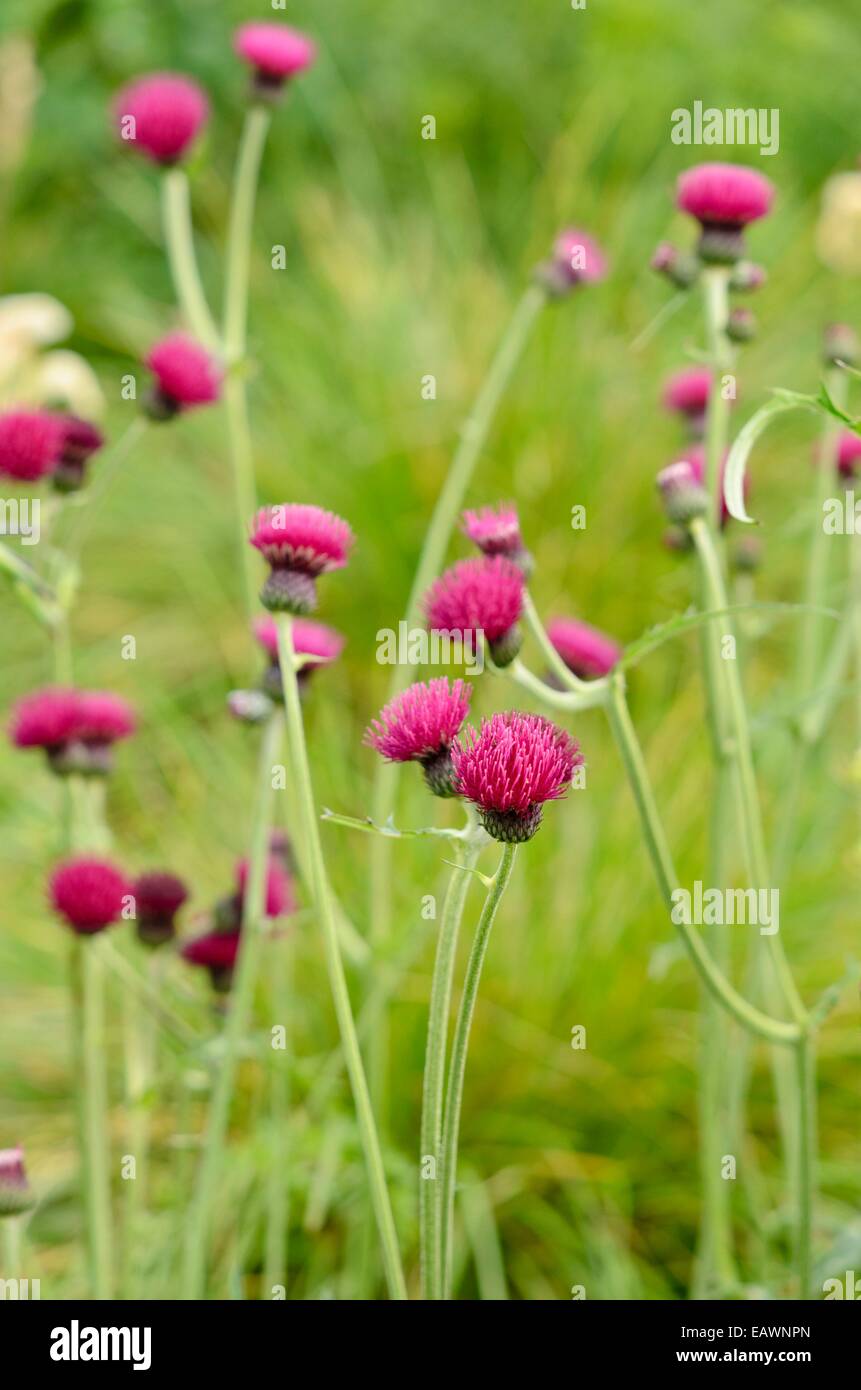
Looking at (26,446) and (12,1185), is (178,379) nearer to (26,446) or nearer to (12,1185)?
(26,446)

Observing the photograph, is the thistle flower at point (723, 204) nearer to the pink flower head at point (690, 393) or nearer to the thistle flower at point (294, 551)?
the pink flower head at point (690, 393)

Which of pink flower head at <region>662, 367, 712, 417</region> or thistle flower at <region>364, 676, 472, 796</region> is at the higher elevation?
pink flower head at <region>662, 367, 712, 417</region>

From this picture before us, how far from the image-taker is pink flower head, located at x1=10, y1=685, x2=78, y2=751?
1438mm

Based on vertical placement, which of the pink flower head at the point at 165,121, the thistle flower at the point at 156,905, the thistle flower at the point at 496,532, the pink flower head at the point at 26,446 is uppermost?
the pink flower head at the point at 165,121

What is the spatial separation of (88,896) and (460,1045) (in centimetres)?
52

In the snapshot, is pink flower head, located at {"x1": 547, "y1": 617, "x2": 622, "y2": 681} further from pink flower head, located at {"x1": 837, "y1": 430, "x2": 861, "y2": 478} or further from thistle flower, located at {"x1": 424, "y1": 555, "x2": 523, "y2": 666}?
thistle flower, located at {"x1": 424, "y1": 555, "x2": 523, "y2": 666}

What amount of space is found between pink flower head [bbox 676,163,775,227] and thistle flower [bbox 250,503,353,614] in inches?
22.1

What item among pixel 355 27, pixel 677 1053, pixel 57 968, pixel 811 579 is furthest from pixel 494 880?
pixel 355 27

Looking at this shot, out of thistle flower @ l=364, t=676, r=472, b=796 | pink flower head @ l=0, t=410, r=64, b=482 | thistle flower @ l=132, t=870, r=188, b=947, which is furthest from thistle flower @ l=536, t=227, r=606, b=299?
thistle flower @ l=364, t=676, r=472, b=796

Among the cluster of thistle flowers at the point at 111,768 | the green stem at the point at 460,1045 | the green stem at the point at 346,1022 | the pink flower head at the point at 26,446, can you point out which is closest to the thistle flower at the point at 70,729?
the cluster of thistle flowers at the point at 111,768

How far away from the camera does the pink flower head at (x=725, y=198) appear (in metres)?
1.41

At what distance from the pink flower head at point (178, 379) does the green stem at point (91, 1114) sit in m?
0.53

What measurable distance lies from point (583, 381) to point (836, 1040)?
192 cm

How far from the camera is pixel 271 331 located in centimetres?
424
